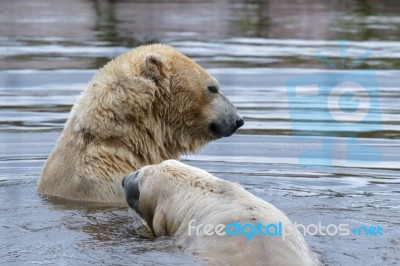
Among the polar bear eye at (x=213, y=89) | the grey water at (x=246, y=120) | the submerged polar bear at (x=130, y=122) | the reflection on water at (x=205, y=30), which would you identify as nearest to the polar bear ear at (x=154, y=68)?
the submerged polar bear at (x=130, y=122)

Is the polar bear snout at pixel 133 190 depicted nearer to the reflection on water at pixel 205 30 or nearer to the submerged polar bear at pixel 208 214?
the submerged polar bear at pixel 208 214

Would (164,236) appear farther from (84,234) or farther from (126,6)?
(126,6)

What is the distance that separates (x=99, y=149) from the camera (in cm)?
741

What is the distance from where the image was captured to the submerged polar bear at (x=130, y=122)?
741 cm

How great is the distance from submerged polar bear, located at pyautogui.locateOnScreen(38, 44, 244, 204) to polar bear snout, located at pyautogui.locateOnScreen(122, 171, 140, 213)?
84 cm

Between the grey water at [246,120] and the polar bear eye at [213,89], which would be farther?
the polar bear eye at [213,89]

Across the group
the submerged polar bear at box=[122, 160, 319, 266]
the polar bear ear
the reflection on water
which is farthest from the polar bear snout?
the reflection on water

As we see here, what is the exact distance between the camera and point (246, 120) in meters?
11.0

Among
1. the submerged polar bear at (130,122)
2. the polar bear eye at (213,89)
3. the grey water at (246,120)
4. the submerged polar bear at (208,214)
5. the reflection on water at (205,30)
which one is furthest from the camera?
the reflection on water at (205,30)

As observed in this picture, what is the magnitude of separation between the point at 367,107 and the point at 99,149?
524 cm

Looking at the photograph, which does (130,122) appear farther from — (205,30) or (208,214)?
(205,30)

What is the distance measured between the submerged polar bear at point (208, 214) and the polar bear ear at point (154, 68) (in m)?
1.18

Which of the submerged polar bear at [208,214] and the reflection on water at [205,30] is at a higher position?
the submerged polar bear at [208,214]

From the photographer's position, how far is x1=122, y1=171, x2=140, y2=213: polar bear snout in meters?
6.42
